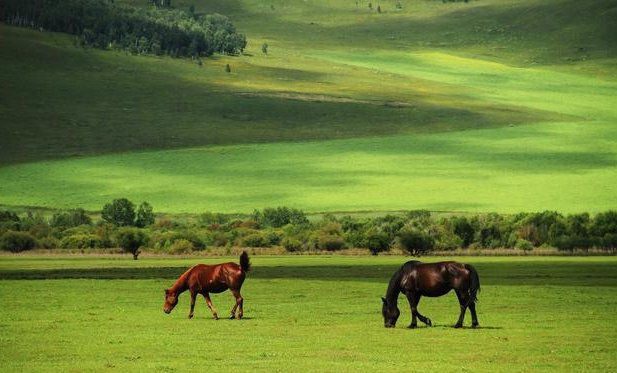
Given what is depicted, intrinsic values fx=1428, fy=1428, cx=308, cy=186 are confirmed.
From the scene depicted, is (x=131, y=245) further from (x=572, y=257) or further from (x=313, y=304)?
(x=313, y=304)

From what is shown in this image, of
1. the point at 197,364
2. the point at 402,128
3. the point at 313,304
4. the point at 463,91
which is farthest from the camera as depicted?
the point at 463,91

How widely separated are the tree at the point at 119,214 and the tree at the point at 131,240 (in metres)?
14.7

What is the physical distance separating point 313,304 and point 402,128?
368 feet

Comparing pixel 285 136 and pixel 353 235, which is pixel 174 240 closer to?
pixel 353 235

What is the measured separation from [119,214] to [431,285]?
64775 millimetres

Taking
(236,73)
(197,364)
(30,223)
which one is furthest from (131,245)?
(236,73)

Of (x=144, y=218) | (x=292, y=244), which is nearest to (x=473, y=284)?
(x=292, y=244)

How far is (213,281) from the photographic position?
35.6 meters

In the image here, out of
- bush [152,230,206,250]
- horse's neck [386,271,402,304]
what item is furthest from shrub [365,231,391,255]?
horse's neck [386,271,402,304]

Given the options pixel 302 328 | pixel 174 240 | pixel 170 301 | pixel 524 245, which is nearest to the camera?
pixel 302 328

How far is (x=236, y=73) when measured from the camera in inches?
7308

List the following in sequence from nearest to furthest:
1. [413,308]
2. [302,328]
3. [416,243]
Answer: [302,328]
[413,308]
[416,243]

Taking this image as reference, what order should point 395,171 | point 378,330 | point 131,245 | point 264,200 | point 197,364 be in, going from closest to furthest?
1. point 197,364
2. point 378,330
3. point 131,245
4. point 264,200
5. point 395,171

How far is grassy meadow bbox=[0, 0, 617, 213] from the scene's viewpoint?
110500 millimetres
